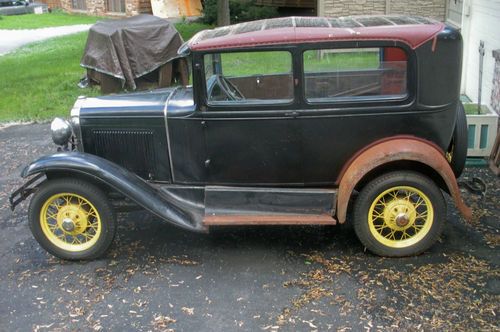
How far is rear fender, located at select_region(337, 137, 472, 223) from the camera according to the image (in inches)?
156

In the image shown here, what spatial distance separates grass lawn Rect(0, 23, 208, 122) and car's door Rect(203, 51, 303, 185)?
18.2 feet

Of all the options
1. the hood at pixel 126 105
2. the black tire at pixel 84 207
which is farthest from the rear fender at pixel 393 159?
the black tire at pixel 84 207

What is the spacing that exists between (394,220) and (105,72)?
751 cm

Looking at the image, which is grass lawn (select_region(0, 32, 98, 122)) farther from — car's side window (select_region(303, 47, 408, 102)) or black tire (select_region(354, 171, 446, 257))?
black tire (select_region(354, 171, 446, 257))

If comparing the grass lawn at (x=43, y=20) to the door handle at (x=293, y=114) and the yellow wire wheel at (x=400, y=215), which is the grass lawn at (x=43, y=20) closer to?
the door handle at (x=293, y=114)

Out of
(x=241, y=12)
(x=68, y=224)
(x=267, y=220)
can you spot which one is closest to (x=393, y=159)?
(x=267, y=220)

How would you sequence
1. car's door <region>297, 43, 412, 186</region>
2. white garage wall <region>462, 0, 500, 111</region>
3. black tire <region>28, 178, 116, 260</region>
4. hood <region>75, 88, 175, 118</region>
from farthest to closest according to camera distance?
white garage wall <region>462, 0, 500, 111</region> → hood <region>75, 88, 175, 118</region> → black tire <region>28, 178, 116, 260</region> → car's door <region>297, 43, 412, 186</region>

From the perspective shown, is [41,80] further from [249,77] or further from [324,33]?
[324,33]

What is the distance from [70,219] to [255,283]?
1.56 metres

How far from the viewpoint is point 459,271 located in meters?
3.97

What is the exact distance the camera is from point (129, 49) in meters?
10.3

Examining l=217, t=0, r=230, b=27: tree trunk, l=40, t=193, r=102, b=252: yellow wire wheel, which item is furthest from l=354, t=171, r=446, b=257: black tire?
l=217, t=0, r=230, b=27: tree trunk

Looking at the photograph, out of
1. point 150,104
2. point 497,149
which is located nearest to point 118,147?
point 150,104

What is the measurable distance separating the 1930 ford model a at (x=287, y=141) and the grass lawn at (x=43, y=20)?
785 inches
